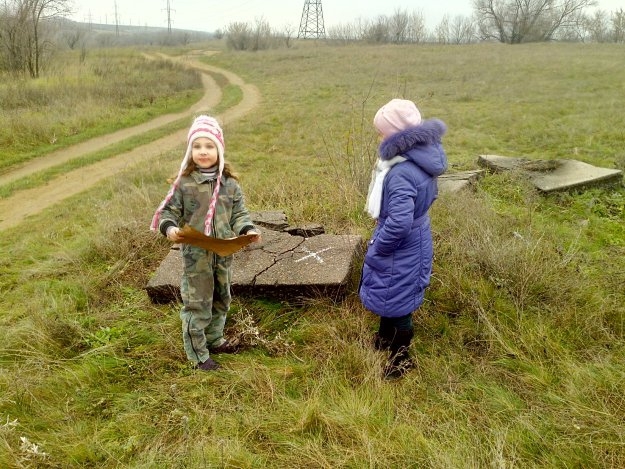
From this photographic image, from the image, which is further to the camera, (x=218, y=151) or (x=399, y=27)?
(x=399, y=27)

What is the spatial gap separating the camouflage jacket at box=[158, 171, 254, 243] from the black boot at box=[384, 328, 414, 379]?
43.7 inches

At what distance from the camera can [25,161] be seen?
32.2 ft

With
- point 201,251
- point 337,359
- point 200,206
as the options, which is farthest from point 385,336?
point 200,206

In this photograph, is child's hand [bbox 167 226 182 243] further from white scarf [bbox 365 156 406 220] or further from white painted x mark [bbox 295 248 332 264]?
white painted x mark [bbox 295 248 332 264]

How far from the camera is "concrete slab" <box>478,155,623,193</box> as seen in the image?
5.63 meters

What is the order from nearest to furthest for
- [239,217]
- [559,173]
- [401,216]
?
[401,216]
[239,217]
[559,173]

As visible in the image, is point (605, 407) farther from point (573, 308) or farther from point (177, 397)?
point (177, 397)

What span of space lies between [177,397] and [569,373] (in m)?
2.12

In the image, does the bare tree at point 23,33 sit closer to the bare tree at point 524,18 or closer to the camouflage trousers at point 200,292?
the camouflage trousers at point 200,292

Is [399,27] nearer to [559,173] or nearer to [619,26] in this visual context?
[619,26]

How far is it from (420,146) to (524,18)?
5726 centimetres

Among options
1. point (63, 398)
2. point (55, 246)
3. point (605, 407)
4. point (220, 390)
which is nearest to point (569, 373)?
point (605, 407)

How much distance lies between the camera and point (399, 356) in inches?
106

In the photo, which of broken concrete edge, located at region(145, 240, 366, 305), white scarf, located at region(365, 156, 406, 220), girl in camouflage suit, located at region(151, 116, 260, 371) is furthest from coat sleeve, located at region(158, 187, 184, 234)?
white scarf, located at region(365, 156, 406, 220)
